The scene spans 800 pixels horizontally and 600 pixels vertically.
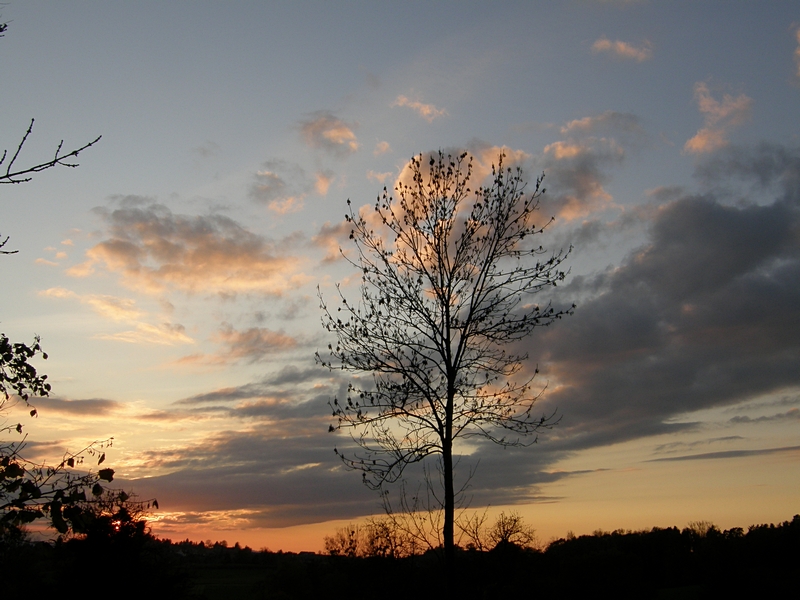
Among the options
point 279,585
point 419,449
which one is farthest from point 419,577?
point 419,449

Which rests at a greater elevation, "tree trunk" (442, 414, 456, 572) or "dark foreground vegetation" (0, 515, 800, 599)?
"tree trunk" (442, 414, 456, 572)

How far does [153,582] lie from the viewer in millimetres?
30141

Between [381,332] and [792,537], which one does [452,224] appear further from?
[792,537]

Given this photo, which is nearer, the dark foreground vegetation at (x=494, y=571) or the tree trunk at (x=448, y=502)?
the tree trunk at (x=448, y=502)

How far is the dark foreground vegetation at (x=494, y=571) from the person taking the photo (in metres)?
29.6

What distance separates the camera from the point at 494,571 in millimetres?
46531

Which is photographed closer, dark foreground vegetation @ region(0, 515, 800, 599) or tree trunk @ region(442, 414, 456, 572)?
tree trunk @ region(442, 414, 456, 572)

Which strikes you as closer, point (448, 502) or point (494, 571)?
point (448, 502)

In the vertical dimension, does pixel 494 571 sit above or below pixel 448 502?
below

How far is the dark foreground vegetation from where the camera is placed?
97.1ft

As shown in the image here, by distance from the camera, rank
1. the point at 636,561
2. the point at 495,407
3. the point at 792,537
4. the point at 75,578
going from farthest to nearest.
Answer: the point at 636,561, the point at 792,537, the point at 75,578, the point at 495,407

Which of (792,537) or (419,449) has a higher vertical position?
(419,449)

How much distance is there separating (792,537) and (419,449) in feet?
233

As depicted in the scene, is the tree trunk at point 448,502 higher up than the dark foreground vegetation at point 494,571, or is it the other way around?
the tree trunk at point 448,502
